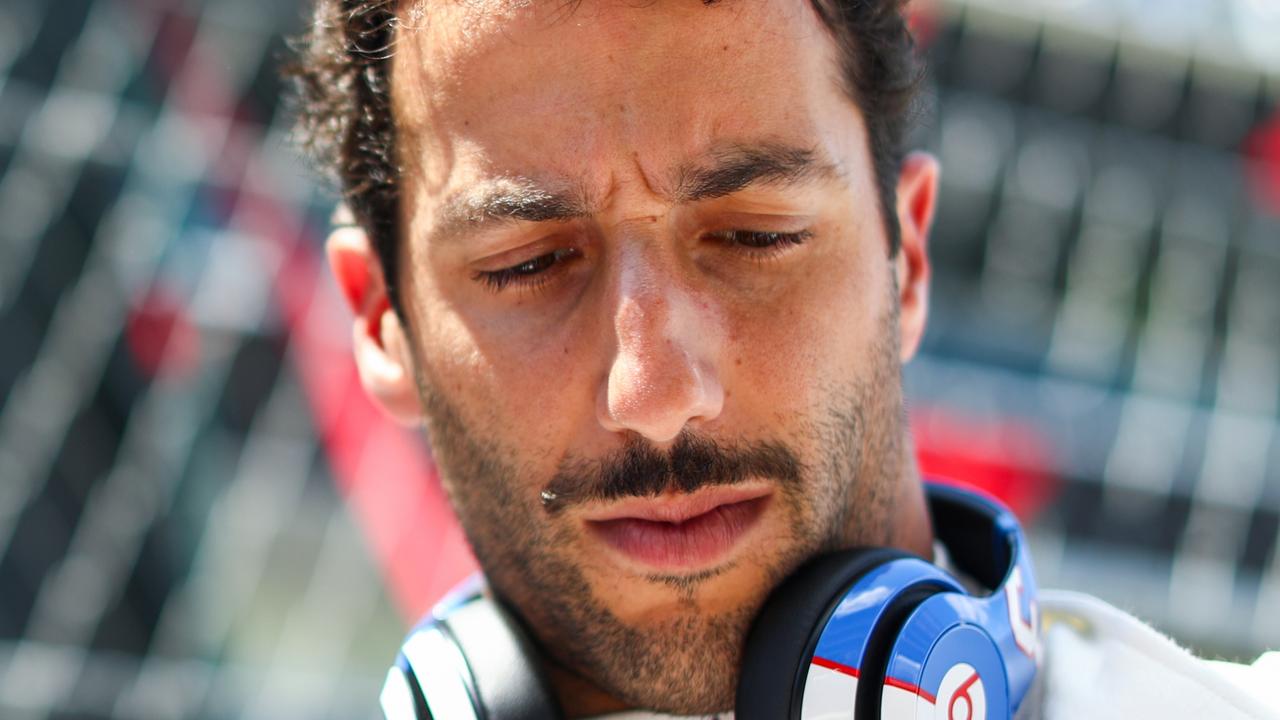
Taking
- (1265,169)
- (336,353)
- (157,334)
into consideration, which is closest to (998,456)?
(1265,169)

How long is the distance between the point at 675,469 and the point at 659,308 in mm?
144

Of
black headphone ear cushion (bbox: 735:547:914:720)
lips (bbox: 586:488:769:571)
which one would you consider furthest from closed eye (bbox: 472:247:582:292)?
black headphone ear cushion (bbox: 735:547:914:720)

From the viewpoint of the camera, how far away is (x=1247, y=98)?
4543 mm

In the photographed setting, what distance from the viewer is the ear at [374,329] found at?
1.52 metres

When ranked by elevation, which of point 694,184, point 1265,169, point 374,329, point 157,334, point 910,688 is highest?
point 1265,169

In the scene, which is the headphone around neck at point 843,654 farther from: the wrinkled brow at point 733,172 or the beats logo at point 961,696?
the wrinkled brow at point 733,172

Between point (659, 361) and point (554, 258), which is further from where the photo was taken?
point (554, 258)

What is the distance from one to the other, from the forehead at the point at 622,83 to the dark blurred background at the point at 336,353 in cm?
234

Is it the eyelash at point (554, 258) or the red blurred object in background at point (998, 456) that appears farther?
the red blurred object in background at point (998, 456)

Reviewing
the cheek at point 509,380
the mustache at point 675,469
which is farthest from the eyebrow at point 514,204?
the mustache at point 675,469

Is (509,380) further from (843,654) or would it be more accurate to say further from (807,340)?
(843,654)

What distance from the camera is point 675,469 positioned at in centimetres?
119

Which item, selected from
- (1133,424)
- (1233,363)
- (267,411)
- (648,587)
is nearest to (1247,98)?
(1233,363)

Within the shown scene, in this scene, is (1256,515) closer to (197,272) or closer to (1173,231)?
(1173,231)
